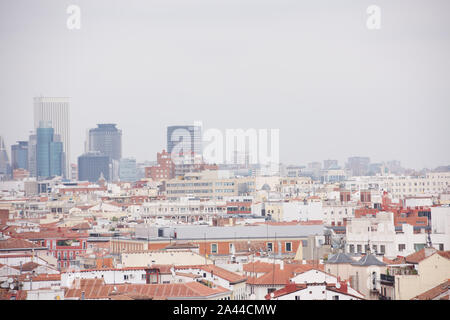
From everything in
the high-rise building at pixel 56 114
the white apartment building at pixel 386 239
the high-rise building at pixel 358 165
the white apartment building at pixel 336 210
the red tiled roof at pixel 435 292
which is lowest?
the white apartment building at pixel 336 210

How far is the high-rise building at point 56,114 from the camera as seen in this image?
17.3 m

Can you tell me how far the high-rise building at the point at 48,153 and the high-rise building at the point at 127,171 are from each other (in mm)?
1824

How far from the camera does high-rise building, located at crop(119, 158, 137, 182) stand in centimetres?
2965

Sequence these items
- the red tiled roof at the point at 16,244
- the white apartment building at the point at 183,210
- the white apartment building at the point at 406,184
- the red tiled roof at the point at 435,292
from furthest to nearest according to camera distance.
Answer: the white apartment building at the point at 406,184 < the white apartment building at the point at 183,210 < the red tiled roof at the point at 16,244 < the red tiled roof at the point at 435,292

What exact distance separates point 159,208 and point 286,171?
2.97 metres

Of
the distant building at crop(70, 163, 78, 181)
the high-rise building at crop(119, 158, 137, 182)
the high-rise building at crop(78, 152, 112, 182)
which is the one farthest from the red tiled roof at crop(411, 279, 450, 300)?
the distant building at crop(70, 163, 78, 181)

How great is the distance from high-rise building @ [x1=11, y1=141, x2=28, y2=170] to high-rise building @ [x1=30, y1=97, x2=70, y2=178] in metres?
0.73

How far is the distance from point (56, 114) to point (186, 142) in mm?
8065

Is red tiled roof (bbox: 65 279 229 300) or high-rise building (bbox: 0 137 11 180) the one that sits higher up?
Result: high-rise building (bbox: 0 137 11 180)

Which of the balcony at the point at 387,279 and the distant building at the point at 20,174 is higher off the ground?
the distant building at the point at 20,174

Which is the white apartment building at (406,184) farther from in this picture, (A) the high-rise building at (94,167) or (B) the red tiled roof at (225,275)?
(B) the red tiled roof at (225,275)

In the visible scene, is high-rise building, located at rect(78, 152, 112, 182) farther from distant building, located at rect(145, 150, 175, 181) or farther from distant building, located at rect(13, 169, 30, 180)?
distant building, located at rect(13, 169, 30, 180)

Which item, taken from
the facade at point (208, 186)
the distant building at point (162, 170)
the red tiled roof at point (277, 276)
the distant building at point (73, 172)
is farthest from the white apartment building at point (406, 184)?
the red tiled roof at point (277, 276)

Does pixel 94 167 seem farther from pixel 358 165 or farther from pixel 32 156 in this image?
pixel 358 165
